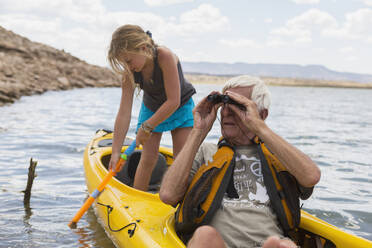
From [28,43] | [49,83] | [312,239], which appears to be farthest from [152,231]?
[28,43]

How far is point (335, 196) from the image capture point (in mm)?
5699

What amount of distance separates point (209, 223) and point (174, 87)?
1.44 metres

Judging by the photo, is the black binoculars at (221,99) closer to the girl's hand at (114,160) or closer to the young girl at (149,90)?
the young girl at (149,90)

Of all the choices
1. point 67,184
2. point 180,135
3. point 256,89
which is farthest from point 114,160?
point 67,184

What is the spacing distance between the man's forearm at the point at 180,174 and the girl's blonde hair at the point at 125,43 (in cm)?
113

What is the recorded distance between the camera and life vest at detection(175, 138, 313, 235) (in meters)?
2.21

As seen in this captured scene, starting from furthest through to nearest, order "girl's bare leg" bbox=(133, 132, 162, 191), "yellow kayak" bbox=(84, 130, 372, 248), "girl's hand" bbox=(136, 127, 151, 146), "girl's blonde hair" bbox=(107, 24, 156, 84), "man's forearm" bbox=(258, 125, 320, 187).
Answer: "girl's bare leg" bbox=(133, 132, 162, 191) < "girl's hand" bbox=(136, 127, 151, 146) < "girl's blonde hair" bbox=(107, 24, 156, 84) < "yellow kayak" bbox=(84, 130, 372, 248) < "man's forearm" bbox=(258, 125, 320, 187)

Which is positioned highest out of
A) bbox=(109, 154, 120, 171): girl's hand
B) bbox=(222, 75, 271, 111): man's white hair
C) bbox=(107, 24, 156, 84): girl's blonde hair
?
bbox=(107, 24, 156, 84): girl's blonde hair

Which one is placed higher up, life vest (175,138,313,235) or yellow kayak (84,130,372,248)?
life vest (175,138,313,235)

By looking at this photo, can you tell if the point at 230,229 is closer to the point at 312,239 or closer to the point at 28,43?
the point at 312,239

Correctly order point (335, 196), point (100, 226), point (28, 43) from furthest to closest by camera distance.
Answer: point (28, 43), point (335, 196), point (100, 226)

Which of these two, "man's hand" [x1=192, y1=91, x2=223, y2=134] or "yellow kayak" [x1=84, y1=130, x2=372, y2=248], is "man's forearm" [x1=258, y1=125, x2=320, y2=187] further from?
"yellow kayak" [x1=84, y1=130, x2=372, y2=248]

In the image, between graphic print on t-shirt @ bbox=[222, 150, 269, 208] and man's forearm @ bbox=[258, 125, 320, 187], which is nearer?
man's forearm @ bbox=[258, 125, 320, 187]

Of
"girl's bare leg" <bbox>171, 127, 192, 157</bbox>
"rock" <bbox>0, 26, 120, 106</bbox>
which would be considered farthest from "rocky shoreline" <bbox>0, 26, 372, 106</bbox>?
"girl's bare leg" <bbox>171, 127, 192, 157</bbox>
